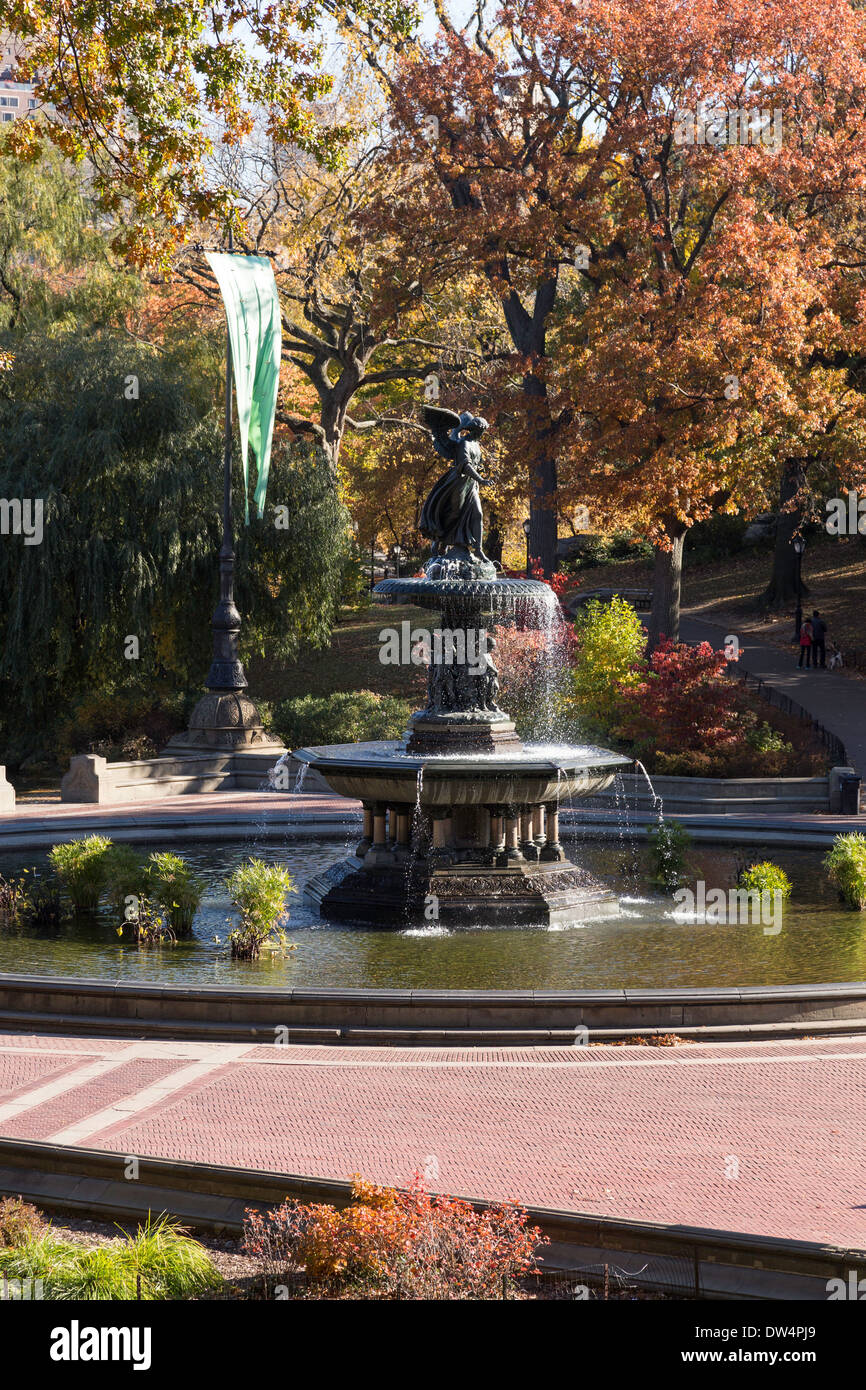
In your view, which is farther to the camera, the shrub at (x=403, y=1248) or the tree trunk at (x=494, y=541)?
the tree trunk at (x=494, y=541)

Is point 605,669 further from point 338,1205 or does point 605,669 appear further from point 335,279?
point 338,1205

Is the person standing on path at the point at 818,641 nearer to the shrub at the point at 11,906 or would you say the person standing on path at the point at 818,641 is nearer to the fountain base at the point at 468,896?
the fountain base at the point at 468,896

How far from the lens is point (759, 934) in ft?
51.3

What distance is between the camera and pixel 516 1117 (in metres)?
9.82

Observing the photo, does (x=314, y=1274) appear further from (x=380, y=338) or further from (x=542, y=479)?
(x=380, y=338)

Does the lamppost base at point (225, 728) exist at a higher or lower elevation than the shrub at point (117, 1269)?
higher

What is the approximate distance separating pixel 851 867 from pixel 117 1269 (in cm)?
1164

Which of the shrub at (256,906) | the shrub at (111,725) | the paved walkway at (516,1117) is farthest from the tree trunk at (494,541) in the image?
the paved walkway at (516,1117)

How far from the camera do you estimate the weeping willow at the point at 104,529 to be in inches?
1331

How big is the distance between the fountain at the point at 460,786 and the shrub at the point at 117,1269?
30.4ft

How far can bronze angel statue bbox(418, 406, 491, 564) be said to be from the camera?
18.0 meters

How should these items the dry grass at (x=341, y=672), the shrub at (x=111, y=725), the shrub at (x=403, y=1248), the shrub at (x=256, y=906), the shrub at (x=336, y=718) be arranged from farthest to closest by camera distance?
the dry grass at (x=341, y=672)
the shrub at (x=111, y=725)
the shrub at (x=336, y=718)
the shrub at (x=256, y=906)
the shrub at (x=403, y=1248)

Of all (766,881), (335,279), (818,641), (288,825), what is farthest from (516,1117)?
(335,279)

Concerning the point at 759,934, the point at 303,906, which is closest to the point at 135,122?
the point at 303,906
